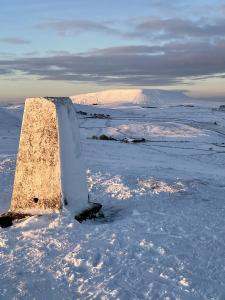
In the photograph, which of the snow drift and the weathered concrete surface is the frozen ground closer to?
the weathered concrete surface

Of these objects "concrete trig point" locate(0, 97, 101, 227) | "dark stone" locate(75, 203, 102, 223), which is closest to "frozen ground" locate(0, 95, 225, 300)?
"dark stone" locate(75, 203, 102, 223)

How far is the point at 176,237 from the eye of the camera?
587 cm

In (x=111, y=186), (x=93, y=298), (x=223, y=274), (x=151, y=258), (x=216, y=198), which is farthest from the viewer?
(x=111, y=186)

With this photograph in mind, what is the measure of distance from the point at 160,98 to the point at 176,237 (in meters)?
89.3

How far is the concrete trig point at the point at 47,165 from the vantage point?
6695 mm

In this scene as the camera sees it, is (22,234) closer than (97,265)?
No

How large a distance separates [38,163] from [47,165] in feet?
0.52

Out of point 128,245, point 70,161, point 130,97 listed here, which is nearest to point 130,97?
point 130,97

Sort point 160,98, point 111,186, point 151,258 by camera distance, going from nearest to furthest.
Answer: point 151,258
point 111,186
point 160,98

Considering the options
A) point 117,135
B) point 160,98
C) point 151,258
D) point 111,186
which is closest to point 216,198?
point 111,186

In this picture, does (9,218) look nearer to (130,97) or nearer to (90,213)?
(90,213)

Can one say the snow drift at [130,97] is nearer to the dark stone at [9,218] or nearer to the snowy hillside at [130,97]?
the snowy hillside at [130,97]

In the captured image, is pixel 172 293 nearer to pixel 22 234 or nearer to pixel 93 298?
pixel 93 298

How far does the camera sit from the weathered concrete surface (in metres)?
6.70
